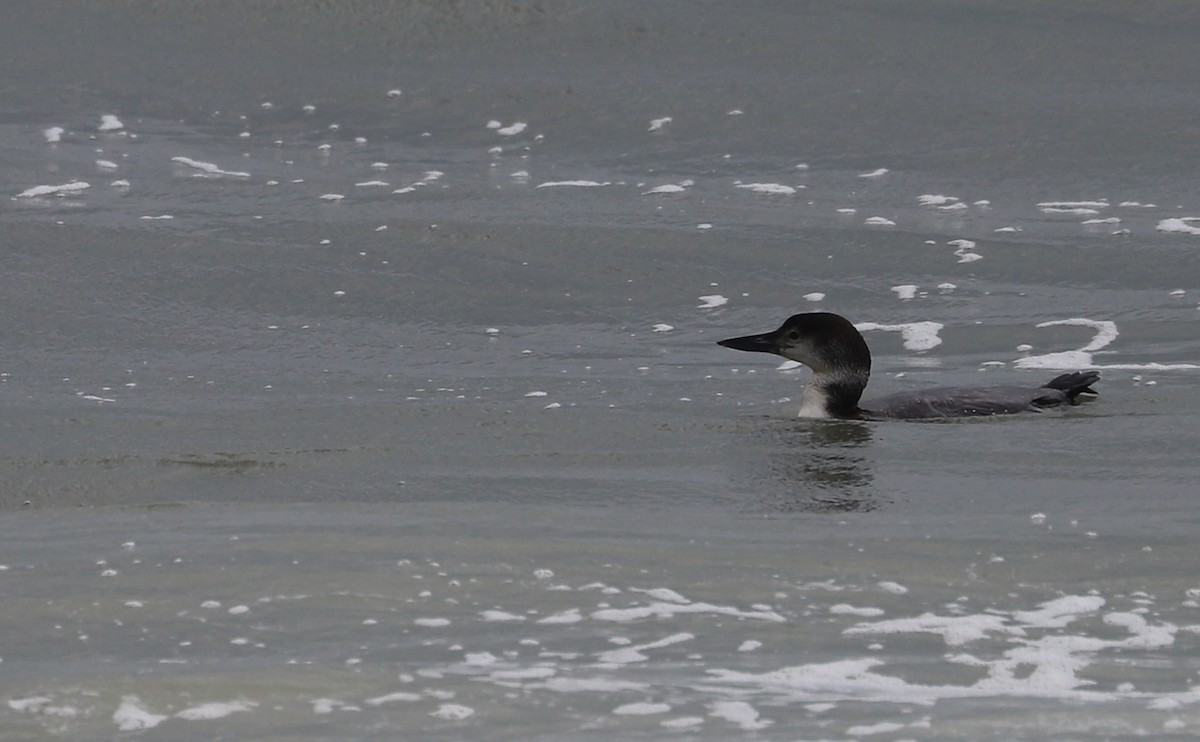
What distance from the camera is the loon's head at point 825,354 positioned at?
7.47 metres

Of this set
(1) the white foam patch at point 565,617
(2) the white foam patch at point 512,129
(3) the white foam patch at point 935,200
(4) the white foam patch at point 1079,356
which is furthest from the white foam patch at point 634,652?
(2) the white foam patch at point 512,129

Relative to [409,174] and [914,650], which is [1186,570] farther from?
[409,174]

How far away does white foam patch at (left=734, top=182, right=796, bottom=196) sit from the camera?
11203mm

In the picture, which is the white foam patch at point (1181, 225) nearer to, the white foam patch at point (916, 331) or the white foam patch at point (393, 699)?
the white foam patch at point (916, 331)

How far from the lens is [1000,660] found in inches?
166

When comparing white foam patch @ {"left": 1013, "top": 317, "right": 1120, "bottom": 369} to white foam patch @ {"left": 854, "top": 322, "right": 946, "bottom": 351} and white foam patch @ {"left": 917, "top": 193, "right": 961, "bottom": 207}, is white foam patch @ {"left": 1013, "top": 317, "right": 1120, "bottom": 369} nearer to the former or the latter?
white foam patch @ {"left": 854, "top": 322, "right": 946, "bottom": 351}

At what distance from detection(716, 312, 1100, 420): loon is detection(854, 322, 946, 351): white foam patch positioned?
104cm

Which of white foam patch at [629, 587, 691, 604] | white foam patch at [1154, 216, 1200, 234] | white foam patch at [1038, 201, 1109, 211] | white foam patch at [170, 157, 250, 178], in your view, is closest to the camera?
white foam patch at [629, 587, 691, 604]

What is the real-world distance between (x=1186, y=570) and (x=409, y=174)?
745cm

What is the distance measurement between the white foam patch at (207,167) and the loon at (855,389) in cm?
478

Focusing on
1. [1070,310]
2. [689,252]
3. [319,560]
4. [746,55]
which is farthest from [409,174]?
[319,560]

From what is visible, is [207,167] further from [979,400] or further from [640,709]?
[640,709]

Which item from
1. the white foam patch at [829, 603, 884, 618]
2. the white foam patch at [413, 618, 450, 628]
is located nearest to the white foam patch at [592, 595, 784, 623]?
the white foam patch at [829, 603, 884, 618]

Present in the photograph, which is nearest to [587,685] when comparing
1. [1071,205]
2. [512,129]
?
[1071,205]
